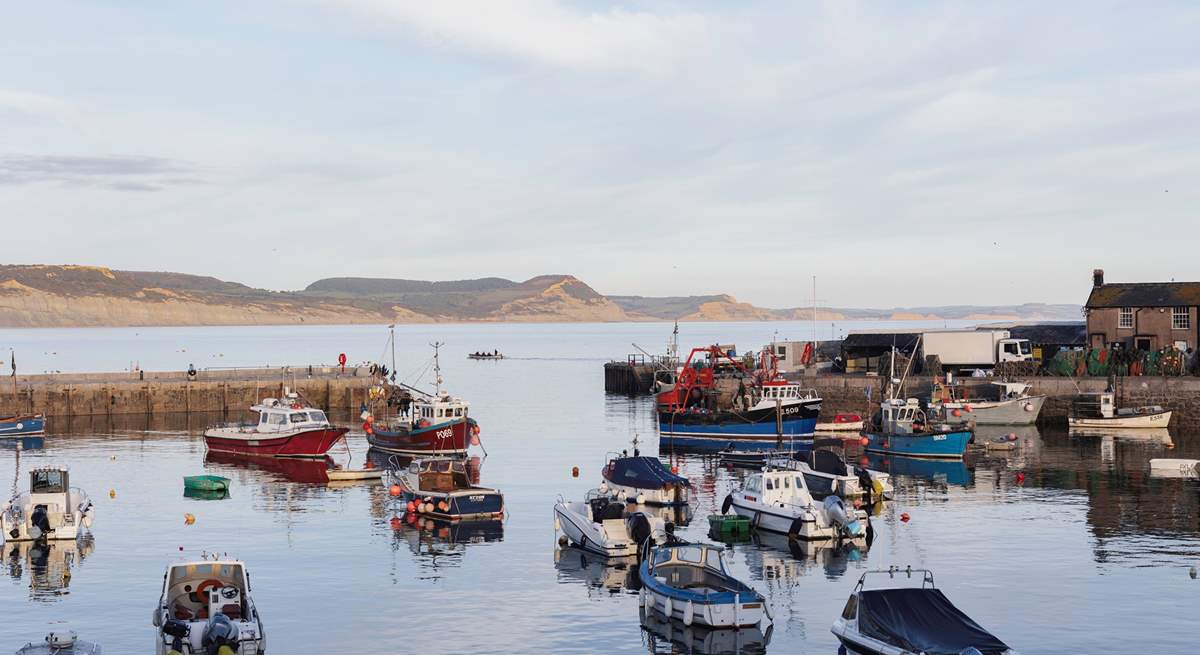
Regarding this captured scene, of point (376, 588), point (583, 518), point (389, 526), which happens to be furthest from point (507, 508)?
point (376, 588)

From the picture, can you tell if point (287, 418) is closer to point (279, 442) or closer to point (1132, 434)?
point (279, 442)

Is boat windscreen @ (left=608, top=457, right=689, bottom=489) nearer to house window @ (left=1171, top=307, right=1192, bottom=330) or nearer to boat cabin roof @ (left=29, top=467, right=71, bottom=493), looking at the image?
boat cabin roof @ (left=29, top=467, right=71, bottom=493)

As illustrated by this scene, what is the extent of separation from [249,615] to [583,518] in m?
15.3

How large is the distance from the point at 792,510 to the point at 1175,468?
25.8 metres

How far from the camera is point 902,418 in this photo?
7812cm

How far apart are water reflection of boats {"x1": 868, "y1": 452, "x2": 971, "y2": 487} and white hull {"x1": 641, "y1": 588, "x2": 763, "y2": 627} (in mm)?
31684

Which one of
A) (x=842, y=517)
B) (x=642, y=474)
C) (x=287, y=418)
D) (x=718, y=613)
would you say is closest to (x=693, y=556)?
(x=718, y=613)

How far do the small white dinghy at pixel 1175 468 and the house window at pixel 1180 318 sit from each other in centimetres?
3402

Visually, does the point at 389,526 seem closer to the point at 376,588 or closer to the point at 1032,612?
the point at 376,588

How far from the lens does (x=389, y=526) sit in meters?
51.5

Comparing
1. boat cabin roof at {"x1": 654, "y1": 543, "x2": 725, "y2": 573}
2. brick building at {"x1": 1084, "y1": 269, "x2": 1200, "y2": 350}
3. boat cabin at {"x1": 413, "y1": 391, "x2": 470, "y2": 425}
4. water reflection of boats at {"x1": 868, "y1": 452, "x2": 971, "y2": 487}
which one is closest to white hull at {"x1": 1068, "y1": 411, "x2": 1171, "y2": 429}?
brick building at {"x1": 1084, "y1": 269, "x2": 1200, "y2": 350}

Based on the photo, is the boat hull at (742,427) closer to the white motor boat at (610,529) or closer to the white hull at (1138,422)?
the white hull at (1138,422)

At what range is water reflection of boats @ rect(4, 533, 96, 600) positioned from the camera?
133ft

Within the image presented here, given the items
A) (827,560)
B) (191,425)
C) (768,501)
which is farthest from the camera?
(191,425)
